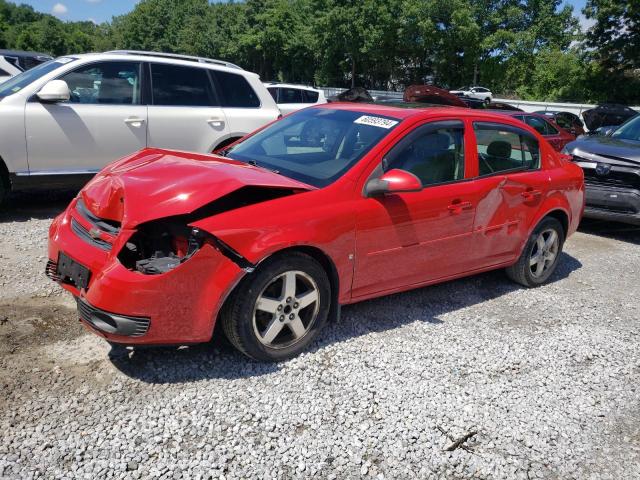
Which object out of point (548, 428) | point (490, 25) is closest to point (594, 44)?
point (490, 25)

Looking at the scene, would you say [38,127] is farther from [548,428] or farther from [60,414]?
[548,428]

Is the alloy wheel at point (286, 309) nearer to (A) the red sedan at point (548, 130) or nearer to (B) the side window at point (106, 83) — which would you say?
(B) the side window at point (106, 83)

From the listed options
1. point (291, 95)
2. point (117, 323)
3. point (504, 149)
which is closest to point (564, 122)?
point (291, 95)

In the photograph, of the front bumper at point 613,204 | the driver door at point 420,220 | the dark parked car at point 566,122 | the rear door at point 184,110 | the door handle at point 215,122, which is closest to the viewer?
the driver door at point 420,220

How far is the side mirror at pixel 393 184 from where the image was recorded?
146 inches

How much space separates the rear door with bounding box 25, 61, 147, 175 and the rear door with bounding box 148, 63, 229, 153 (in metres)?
0.18

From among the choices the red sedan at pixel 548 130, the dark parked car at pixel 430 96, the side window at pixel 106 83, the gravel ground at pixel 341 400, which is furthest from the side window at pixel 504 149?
the red sedan at pixel 548 130

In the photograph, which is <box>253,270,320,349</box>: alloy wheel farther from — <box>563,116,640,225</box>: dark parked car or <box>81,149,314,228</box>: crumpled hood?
<box>563,116,640,225</box>: dark parked car

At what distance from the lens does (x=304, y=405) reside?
323 cm

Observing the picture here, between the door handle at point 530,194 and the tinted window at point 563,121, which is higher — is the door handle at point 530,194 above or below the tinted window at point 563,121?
below

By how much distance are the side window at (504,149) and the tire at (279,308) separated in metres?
1.89

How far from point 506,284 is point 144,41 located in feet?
296

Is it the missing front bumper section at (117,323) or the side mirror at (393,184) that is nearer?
the missing front bumper section at (117,323)

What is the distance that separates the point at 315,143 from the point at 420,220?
1017 millimetres
